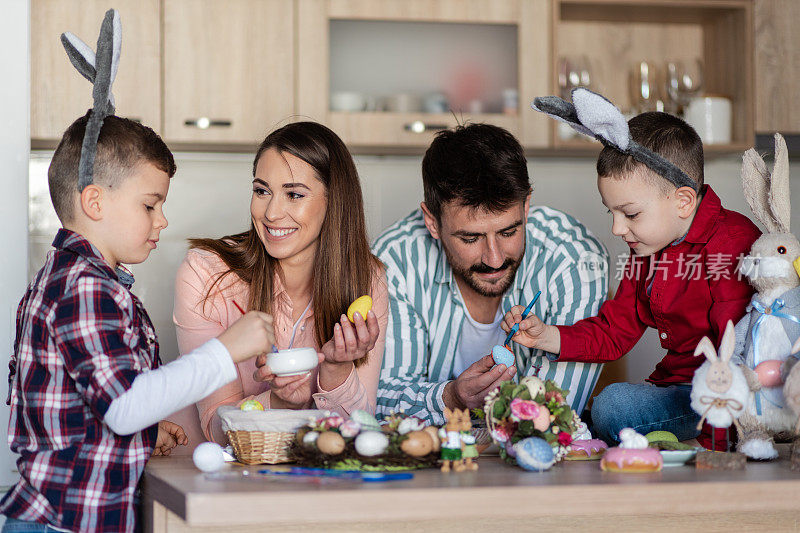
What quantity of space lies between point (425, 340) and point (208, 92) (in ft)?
3.28

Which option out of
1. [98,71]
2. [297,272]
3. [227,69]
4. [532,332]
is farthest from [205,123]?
[532,332]

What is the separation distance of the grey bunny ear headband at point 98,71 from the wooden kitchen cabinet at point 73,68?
974 millimetres

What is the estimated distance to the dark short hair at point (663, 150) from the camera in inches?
65.7

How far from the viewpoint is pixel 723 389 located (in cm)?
130

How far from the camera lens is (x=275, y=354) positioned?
1.32m

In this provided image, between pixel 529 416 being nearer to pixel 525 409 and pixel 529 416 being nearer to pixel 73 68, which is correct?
pixel 525 409

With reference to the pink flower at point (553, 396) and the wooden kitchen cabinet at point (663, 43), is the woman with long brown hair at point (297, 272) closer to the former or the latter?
the pink flower at point (553, 396)

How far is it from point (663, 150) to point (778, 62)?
1.32 m

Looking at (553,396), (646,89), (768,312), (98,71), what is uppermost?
(646,89)

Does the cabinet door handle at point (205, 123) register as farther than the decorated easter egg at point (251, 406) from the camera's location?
Yes

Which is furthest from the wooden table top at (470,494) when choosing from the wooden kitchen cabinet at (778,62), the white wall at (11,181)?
the wooden kitchen cabinet at (778,62)

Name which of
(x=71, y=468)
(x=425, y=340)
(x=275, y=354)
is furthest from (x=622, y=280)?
(x=71, y=468)

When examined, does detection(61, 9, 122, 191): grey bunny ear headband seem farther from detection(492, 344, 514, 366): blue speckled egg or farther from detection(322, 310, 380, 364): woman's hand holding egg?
detection(492, 344, 514, 366): blue speckled egg

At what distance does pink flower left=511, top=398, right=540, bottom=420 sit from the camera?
1241 mm
